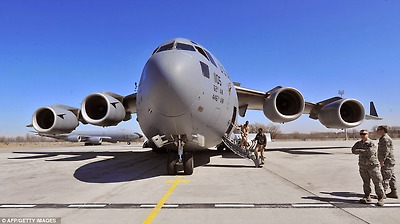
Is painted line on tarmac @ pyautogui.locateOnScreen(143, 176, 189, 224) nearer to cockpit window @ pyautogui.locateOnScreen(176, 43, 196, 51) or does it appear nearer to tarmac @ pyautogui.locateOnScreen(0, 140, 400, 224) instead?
tarmac @ pyautogui.locateOnScreen(0, 140, 400, 224)

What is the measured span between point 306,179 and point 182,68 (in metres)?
4.33

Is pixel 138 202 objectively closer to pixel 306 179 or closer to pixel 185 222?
pixel 185 222

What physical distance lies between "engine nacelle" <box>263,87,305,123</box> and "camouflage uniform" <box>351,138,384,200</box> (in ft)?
21.3

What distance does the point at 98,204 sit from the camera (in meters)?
4.45

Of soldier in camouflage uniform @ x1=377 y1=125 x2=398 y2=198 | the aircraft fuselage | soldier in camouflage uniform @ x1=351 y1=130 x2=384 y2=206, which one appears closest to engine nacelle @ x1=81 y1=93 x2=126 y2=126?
the aircraft fuselage

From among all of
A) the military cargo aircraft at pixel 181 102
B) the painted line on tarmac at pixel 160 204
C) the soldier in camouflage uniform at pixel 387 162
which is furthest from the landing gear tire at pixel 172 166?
the soldier in camouflage uniform at pixel 387 162

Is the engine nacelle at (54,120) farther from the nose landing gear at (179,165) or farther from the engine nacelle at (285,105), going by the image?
the engine nacelle at (285,105)

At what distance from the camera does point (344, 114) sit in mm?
13789

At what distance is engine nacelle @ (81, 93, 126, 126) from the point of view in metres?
10.7

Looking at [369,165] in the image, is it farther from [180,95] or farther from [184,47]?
[184,47]

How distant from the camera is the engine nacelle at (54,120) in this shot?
39.9 feet

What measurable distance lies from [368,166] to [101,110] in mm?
10684

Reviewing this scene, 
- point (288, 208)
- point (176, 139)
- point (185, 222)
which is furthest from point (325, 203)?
point (176, 139)

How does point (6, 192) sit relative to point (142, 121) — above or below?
below
